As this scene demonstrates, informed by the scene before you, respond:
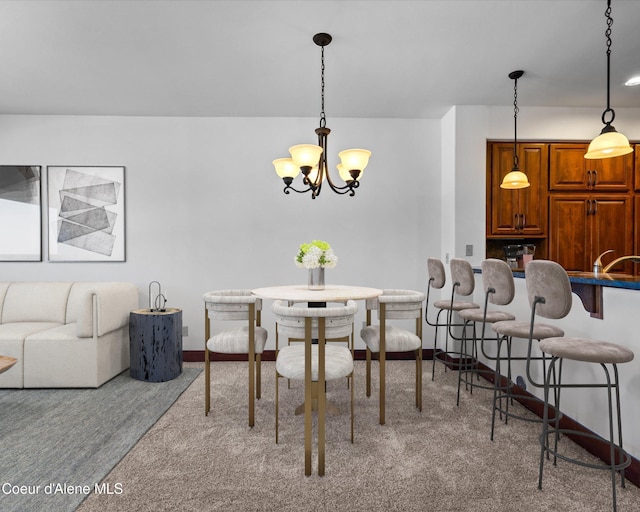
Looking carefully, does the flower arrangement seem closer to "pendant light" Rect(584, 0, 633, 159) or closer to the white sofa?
the white sofa

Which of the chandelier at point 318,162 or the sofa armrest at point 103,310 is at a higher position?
the chandelier at point 318,162

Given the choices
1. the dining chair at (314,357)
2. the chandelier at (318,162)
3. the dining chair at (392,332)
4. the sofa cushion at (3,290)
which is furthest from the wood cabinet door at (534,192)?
the sofa cushion at (3,290)

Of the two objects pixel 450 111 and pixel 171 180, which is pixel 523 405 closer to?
pixel 450 111

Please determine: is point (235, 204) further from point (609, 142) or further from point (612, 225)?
point (612, 225)

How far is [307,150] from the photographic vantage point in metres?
2.32

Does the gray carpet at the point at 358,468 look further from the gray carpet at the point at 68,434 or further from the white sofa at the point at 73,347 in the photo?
the white sofa at the point at 73,347

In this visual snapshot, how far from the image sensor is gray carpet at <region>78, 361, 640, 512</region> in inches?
64.3

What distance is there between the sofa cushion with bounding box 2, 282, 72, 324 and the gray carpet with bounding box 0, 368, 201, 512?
0.77 meters

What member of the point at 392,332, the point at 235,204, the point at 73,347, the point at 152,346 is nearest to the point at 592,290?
the point at 392,332

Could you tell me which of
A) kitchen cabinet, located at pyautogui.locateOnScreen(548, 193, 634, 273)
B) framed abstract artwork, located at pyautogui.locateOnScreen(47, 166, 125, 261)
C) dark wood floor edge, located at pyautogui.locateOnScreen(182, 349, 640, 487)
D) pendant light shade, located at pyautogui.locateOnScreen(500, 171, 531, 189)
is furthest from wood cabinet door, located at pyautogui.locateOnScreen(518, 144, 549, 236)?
framed abstract artwork, located at pyautogui.locateOnScreen(47, 166, 125, 261)

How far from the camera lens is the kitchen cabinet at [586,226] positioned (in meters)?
3.82

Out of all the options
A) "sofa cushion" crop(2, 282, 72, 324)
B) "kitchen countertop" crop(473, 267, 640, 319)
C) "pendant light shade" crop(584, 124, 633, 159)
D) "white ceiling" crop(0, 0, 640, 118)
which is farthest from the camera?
"sofa cushion" crop(2, 282, 72, 324)

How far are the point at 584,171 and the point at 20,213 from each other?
6.18 m

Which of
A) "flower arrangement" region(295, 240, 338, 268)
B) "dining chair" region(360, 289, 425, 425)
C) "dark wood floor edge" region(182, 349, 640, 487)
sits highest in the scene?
"flower arrangement" region(295, 240, 338, 268)
